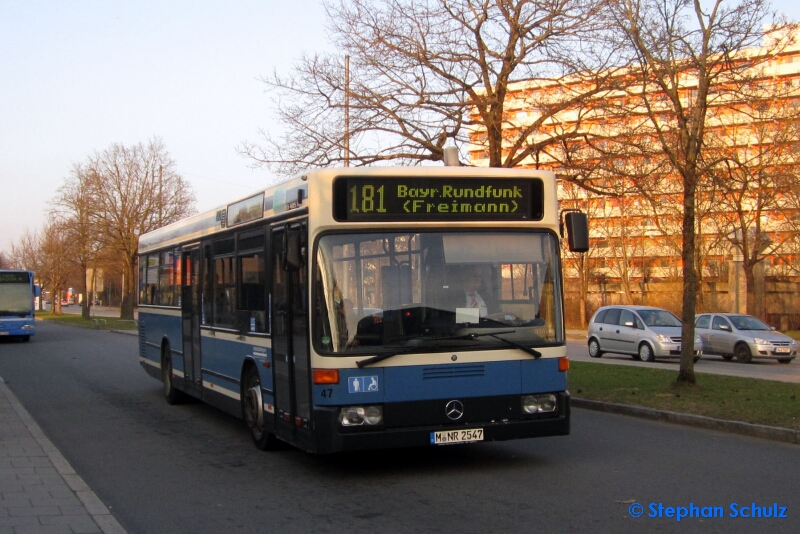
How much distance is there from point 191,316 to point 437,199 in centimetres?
585

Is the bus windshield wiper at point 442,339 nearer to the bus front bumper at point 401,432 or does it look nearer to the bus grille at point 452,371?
the bus grille at point 452,371

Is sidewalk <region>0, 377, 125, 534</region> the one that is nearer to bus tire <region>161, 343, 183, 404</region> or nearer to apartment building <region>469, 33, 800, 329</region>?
bus tire <region>161, 343, 183, 404</region>

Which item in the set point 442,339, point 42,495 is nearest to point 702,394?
point 442,339

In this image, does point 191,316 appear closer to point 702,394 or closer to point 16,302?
point 702,394

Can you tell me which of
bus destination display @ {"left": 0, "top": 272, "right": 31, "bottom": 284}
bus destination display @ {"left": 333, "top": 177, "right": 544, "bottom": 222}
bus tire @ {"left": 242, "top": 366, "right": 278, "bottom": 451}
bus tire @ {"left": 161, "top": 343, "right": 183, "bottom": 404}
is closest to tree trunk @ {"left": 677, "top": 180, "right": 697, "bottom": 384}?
bus destination display @ {"left": 333, "top": 177, "right": 544, "bottom": 222}

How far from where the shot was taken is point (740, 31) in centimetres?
1355

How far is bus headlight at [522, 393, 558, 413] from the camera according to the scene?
823cm

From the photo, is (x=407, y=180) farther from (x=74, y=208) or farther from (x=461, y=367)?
(x=74, y=208)

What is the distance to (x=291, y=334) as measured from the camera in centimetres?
850

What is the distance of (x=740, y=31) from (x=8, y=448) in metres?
11.7

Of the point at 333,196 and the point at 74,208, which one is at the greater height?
the point at 74,208

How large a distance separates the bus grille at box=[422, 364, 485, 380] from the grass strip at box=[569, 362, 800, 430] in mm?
4513

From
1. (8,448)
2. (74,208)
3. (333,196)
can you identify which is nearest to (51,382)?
(8,448)

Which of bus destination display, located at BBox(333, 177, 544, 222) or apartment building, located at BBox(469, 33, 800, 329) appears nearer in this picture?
bus destination display, located at BBox(333, 177, 544, 222)
